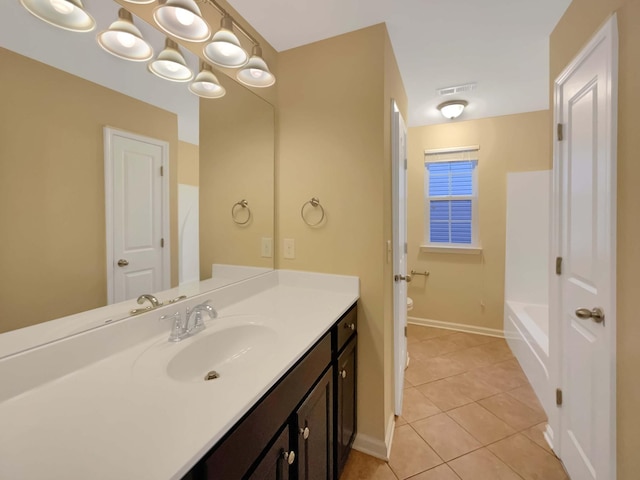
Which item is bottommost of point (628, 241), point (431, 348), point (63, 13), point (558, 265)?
point (431, 348)

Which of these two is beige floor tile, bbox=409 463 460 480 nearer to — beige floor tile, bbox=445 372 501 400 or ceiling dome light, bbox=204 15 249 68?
beige floor tile, bbox=445 372 501 400

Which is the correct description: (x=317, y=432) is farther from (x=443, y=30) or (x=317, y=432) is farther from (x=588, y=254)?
(x=443, y=30)

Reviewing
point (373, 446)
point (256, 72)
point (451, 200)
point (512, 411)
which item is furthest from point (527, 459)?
point (256, 72)

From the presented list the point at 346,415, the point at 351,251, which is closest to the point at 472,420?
the point at 346,415

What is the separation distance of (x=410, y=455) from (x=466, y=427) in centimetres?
47

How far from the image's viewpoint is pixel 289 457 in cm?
85

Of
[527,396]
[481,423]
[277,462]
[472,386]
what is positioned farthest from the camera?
[472,386]

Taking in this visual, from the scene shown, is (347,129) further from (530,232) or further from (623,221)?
(530,232)

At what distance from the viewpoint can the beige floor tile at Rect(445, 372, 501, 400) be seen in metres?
2.07

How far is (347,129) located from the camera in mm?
1566

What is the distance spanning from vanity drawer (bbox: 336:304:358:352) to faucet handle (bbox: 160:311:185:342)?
0.65 meters

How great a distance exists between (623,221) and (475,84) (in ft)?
5.77

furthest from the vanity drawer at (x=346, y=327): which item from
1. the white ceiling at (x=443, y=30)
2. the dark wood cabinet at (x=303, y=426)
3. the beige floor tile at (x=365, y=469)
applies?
the white ceiling at (x=443, y=30)

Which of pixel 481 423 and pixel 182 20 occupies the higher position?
pixel 182 20
